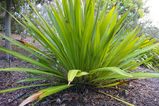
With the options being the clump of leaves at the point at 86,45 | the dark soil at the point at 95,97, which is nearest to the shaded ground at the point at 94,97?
the dark soil at the point at 95,97

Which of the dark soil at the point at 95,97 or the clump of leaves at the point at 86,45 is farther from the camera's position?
the dark soil at the point at 95,97

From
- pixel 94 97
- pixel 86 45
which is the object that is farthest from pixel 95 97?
pixel 86 45

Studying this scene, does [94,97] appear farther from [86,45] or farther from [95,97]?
[86,45]

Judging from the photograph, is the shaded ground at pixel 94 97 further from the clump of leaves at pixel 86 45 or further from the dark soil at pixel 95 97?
the clump of leaves at pixel 86 45

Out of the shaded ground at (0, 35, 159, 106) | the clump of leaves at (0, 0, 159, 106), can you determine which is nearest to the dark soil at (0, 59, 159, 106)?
the shaded ground at (0, 35, 159, 106)

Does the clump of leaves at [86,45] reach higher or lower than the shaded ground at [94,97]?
higher

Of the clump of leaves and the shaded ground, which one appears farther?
the shaded ground

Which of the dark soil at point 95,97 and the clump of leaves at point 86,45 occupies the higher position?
the clump of leaves at point 86,45

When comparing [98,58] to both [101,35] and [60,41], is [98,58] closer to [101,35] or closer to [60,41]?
[101,35]

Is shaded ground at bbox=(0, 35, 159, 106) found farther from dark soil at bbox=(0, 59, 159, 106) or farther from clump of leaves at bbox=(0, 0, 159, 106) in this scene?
clump of leaves at bbox=(0, 0, 159, 106)

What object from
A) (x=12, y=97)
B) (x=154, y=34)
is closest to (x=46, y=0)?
(x=12, y=97)

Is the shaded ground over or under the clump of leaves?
under
